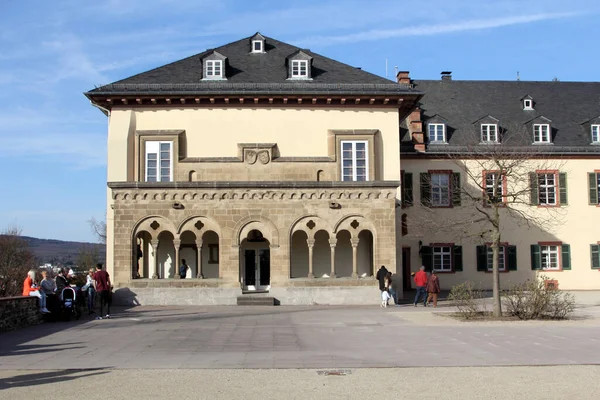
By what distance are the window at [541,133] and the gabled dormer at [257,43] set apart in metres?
16.1

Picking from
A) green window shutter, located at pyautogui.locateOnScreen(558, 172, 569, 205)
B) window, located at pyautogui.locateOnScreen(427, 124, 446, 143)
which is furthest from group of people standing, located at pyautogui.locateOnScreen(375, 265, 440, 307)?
green window shutter, located at pyautogui.locateOnScreen(558, 172, 569, 205)

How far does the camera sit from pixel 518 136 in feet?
132

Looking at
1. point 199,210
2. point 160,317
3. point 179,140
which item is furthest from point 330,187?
point 160,317

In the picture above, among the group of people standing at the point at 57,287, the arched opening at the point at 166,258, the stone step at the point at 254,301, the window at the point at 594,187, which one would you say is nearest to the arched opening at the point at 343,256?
the stone step at the point at 254,301

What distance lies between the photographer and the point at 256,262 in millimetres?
31906

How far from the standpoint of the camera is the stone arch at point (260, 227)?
2932 cm

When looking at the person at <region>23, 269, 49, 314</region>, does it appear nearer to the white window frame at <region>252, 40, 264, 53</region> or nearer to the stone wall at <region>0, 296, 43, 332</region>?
the stone wall at <region>0, 296, 43, 332</region>

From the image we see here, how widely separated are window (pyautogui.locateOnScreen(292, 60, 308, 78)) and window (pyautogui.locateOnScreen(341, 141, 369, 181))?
3818mm

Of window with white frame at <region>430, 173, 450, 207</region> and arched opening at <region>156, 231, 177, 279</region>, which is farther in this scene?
window with white frame at <region>430, 173, 450, 207</region>

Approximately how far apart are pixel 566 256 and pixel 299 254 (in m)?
16.1

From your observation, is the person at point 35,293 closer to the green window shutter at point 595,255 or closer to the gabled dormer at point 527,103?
the green window shutter at point 595,255

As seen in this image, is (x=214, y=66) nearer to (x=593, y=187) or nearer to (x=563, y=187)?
(x=563, y=187)

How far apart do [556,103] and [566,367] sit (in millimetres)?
33890

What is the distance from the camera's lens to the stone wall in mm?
18420
